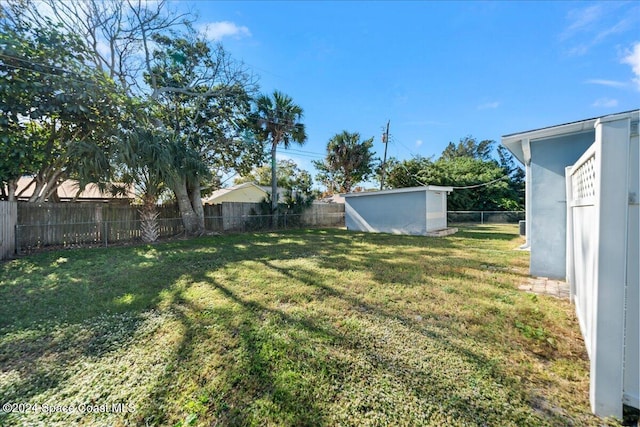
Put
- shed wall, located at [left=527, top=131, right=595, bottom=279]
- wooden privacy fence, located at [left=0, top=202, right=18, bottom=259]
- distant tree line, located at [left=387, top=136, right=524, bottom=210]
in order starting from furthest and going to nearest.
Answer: distant tree line, located at [left=387, top=136, right=524, bottom=210]
wooden privacy fence, located at [left=0, top=202, right=18, bottom=259]
shed wall, located at [left=527, top=131, right=595, bottom=279]

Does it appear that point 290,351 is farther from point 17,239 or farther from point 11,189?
point 11,189

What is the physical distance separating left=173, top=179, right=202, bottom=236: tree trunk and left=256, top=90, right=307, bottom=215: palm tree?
16.2 feet

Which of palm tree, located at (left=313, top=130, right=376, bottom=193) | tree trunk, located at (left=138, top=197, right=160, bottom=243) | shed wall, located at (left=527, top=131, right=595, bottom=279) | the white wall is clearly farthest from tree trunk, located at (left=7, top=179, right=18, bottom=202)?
palm tree, located at (left=313, top=130, right=376, bottom=193)

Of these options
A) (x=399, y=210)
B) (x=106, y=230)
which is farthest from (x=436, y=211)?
(x=106, y=230)

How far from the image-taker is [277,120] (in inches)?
523

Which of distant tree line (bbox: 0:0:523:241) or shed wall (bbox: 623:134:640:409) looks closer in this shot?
shed wall (bbox: 623:134:640:409)

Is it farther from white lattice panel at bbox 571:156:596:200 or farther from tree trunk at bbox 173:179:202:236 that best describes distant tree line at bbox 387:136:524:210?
white lattice panel at bbox 571:156:596:200

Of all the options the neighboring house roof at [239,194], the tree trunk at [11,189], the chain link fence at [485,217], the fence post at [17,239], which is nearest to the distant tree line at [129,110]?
the tree trunk at [11,189]

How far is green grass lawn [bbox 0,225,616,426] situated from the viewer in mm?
1696

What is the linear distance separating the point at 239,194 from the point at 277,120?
11.1m

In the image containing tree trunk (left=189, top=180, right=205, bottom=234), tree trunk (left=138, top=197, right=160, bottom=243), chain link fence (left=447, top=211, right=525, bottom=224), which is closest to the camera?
tree trunk (left=138, top=197, right=160, bottom=243)

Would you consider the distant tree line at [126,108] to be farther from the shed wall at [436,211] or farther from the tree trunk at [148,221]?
the shed wall at [436,211]

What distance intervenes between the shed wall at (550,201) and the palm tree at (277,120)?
11.1 meters

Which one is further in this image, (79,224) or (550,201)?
(79,224)
